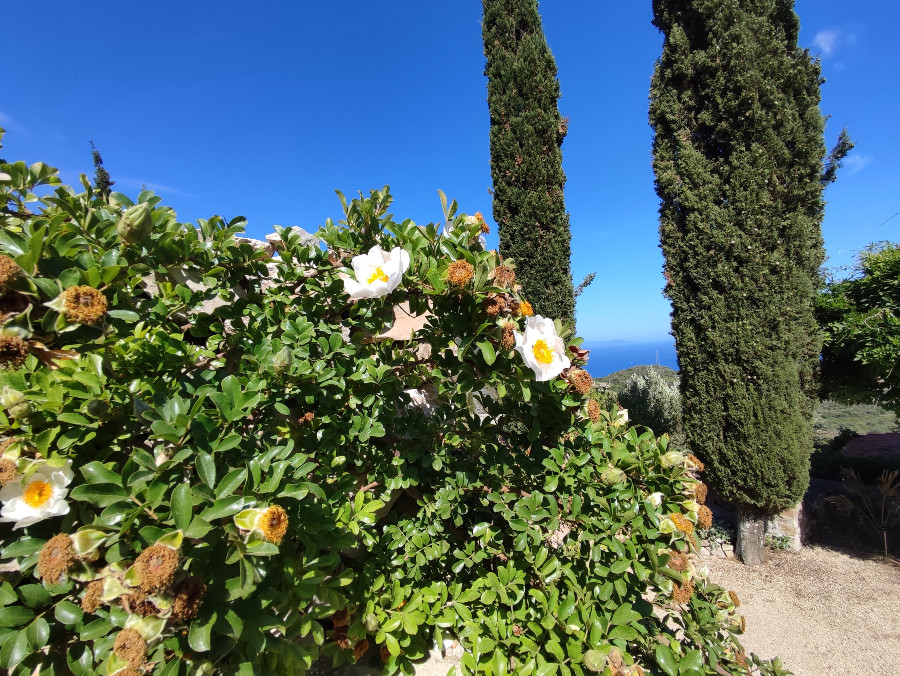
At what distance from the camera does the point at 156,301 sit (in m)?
1.04

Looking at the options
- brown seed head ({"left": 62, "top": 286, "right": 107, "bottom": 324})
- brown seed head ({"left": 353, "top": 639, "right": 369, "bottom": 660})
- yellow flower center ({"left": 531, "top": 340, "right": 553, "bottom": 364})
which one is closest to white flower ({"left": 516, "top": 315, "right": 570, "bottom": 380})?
yellow flower center ({"left": 531, "top": 340, "right": 553, "bottom": 364})

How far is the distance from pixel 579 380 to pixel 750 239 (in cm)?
440

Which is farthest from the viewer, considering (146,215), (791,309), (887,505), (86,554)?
(887,505)

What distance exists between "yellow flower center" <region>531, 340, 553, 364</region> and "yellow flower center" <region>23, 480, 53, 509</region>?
1110 millimetres

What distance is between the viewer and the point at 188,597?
29.5 inches

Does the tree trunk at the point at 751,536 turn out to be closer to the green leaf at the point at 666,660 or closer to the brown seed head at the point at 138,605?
the green leaf at the point at 666,660

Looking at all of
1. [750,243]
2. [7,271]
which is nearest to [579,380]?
[7,271]

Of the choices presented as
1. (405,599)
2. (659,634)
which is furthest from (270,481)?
(659,634)

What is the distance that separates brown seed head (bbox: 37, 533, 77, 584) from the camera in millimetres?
761

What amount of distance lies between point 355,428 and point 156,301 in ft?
2.19

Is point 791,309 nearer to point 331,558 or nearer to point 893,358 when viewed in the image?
point 893,358

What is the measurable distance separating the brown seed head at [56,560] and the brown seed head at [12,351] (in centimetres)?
36

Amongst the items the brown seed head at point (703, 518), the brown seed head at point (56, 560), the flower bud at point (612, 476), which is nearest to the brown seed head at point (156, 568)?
the brown seed head at point (56, 560)

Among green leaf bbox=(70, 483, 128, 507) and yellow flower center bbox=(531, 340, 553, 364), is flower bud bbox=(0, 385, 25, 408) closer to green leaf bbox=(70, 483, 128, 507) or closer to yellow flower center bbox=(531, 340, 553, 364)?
green leaf bbox=(70, 483, 128, 507)
